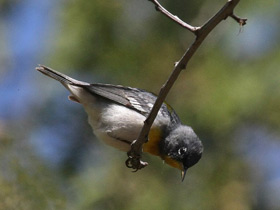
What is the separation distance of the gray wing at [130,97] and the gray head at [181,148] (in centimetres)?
15

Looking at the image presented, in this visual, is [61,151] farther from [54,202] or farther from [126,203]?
[54,202]

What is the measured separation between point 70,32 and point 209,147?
1693mm

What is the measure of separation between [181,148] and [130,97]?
558 mm

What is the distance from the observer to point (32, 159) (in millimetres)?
4543

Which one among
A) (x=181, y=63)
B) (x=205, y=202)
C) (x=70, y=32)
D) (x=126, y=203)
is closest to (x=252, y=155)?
(x=205, y=202)

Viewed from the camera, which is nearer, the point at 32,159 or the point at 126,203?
the point at 32,159

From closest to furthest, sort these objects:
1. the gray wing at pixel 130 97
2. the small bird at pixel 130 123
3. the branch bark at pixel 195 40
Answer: the branch bark at pixel 195 40 → the small bird at pixel 130 123 → the gray wing at pixel 130 97

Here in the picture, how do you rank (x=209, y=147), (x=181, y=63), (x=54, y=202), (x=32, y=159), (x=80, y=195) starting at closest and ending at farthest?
(x=181, y=63) < (x=54, y=202) < (x=32, y=159) < (x=80, y=195) < (x=209, y=147)

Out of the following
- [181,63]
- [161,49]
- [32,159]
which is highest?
[181,63]

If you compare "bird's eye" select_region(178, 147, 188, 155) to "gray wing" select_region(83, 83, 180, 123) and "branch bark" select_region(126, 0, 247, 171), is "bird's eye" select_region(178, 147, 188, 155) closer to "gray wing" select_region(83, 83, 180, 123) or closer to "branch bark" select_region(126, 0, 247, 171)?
"gray wing" select_region(83, 83, 180, 123)

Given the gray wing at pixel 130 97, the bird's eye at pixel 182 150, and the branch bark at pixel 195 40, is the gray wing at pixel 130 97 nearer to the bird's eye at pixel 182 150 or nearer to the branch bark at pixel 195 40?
the bird's eye at pixel 182 150

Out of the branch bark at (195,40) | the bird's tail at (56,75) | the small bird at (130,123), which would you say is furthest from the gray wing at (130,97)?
the branch bark at (195,40)

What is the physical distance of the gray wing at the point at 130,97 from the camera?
14.8 ft

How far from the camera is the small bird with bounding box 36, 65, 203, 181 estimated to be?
14.2 ft
